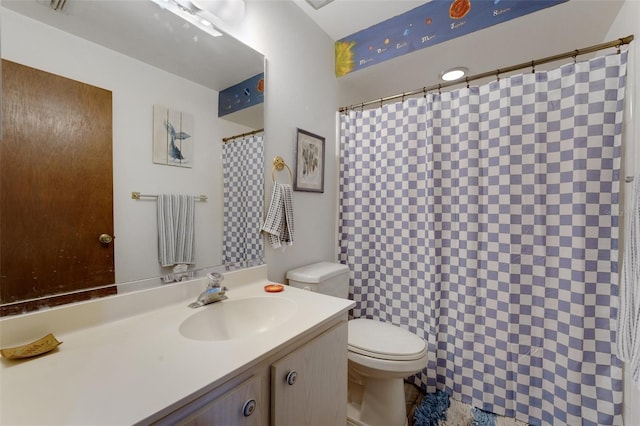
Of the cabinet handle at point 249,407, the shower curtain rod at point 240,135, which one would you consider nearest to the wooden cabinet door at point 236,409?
the cabinet handle at point 249,407

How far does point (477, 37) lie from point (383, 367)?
1809mm

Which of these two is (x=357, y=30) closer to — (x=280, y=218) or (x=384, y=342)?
(x=280, y=218)

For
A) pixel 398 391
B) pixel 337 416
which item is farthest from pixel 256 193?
pixel 398 391

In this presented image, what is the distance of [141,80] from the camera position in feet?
2.99

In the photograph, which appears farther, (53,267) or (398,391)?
(398,391)

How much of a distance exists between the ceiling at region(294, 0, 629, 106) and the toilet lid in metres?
1.60

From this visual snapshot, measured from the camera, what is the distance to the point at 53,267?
0.75m

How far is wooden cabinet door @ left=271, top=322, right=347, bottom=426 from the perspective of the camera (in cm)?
74

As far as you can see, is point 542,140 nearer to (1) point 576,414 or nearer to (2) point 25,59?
(1) point 576,414

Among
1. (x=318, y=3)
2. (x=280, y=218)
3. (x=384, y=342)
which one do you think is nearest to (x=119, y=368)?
(x=280, y=218)

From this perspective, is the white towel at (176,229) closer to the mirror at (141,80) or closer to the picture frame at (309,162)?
the mirror at (141,80)

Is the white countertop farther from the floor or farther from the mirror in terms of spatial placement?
the floor

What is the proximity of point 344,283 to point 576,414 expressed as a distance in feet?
3.96

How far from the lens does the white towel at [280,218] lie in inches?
53.2
